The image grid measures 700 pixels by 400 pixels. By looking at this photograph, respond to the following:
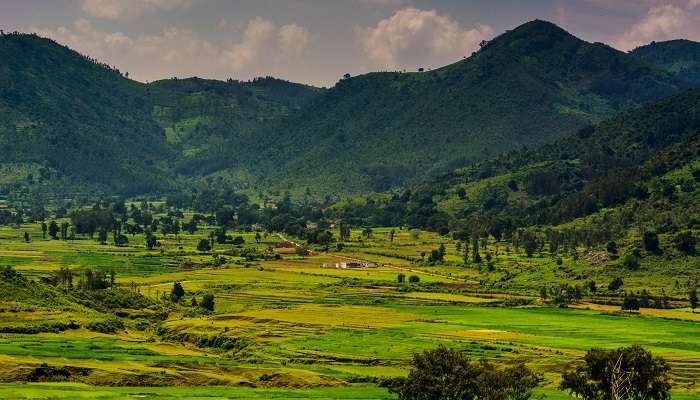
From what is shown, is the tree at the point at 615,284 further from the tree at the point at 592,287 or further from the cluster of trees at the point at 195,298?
the cluster of trees at the point at 195,298

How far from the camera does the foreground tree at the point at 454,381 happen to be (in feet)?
298

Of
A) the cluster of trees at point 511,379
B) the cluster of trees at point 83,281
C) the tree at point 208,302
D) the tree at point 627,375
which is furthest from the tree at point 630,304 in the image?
the cluster of trees at point 83,281

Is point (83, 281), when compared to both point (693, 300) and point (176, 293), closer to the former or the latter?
point (176, 293)

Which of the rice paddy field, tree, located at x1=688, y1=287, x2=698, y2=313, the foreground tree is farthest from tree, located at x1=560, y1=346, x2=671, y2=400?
tree, located at x1=688, y1=287, x2=698, y2=313

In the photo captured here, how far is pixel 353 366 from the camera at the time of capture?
121875 mm

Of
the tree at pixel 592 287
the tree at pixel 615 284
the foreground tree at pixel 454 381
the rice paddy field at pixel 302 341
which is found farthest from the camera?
the tree at pixel 615 284

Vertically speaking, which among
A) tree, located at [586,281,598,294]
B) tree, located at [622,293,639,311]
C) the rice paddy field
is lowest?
the rice paddy field

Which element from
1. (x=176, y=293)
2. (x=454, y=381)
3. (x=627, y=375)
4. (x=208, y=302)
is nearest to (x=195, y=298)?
(x=176, y=293)

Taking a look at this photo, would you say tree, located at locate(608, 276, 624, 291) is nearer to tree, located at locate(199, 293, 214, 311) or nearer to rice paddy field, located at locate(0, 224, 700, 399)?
rice paddy field, located at locate(0, 224, 700, 399)

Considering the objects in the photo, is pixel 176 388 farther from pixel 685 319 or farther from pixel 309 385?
pixel 685 319

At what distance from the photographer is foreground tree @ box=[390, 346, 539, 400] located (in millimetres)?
90750

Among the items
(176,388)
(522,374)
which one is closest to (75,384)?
(176,388)

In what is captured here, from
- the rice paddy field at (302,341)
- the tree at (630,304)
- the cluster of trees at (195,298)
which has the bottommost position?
the rice paddy field at (302,341)

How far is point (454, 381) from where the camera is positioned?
91.3 meters
